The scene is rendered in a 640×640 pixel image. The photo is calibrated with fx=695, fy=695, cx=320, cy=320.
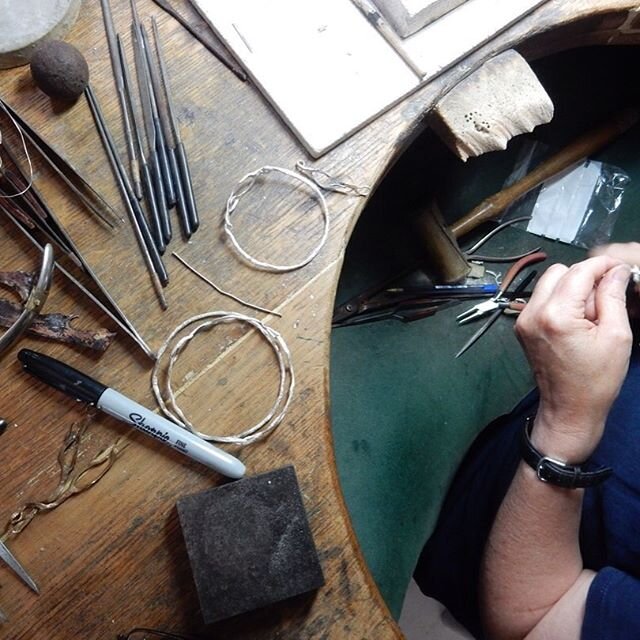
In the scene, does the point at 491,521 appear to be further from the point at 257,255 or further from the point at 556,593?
the point at 257,255

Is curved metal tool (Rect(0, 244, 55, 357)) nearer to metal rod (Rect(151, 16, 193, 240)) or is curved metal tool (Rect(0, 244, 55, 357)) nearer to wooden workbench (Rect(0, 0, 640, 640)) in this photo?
wooden workbench (Rect(0, 0, 640, 640))

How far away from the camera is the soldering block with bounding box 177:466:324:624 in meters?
0.69

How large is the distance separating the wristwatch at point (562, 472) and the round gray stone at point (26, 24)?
749 mm

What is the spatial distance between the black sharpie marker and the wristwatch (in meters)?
0.35

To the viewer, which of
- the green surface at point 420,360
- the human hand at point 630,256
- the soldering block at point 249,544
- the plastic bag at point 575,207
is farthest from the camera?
the plastic bag at point 575,207

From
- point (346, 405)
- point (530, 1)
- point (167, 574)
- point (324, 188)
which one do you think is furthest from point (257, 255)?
point (346, 405)

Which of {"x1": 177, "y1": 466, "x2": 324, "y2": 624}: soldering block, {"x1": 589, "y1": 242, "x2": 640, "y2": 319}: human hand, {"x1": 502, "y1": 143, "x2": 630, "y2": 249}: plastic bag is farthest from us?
{"x1": 502, "y1": 143, "x2": 630, "y2": 249}: plastic bag

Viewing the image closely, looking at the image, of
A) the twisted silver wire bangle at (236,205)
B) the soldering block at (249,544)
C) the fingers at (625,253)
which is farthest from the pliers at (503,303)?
the soldering block at (249,544)

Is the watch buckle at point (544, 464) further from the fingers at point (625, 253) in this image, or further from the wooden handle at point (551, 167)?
the wooden handle at point (551, 167)

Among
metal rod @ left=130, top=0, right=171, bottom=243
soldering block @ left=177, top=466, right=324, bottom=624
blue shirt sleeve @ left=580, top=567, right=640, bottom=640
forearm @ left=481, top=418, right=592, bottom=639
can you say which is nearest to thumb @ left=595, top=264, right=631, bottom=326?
forearm @ left=481, top=418, right=592, bottom=639

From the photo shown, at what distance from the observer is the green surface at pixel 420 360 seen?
1.26 m

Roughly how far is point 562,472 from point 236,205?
492mm

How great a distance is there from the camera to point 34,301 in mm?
756

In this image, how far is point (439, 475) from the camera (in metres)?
1.27
